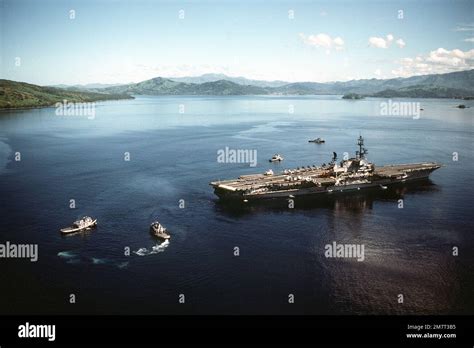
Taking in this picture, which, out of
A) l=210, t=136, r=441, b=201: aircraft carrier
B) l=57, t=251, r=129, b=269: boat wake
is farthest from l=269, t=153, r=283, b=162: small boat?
l=57, t=251, r=129, b=269: boat wake

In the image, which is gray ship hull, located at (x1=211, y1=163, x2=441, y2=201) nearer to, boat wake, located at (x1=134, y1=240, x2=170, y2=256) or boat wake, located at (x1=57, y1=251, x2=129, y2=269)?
boat wake, located at (x1=134, y1=240, x2=170, y2=256)

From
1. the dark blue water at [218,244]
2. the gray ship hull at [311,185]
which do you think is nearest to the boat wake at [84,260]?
the dark blue water at [218,244]

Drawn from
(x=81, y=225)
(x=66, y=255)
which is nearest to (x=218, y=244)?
(x=66, y=255)

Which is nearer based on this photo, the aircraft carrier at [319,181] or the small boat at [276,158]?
the aircraft carrier at [319,181]

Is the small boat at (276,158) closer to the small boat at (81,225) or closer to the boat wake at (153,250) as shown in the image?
the small boat at (81,225)

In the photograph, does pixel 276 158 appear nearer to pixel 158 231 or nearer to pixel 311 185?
pixel 311 185

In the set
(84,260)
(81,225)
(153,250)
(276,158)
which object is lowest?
(84,260)
